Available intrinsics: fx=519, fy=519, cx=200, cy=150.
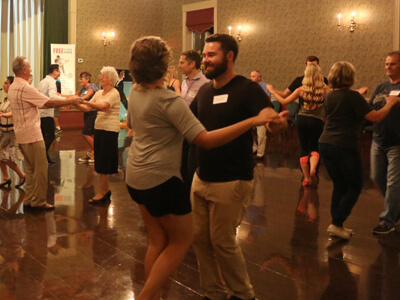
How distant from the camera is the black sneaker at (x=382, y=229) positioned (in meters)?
4.31

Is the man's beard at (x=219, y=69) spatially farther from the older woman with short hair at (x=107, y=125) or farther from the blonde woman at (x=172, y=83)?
the blonde woman at (x=172, y=83)

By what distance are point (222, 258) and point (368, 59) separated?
28.2ft

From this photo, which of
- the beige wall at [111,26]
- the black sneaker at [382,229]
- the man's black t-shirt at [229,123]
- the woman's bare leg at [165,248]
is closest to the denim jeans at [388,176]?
the black sneaker at [382,229]

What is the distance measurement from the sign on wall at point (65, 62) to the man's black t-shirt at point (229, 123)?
11.7 meters

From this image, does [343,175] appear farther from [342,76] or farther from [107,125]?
[107,125]

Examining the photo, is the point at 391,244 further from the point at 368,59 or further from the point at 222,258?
the point at 368,59

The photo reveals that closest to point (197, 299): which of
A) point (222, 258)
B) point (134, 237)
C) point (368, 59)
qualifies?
point (222, 258)

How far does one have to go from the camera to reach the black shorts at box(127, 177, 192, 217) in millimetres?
2322

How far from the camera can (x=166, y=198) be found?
233 cm

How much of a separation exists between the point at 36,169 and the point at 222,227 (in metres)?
2.93

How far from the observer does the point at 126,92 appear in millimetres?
14680

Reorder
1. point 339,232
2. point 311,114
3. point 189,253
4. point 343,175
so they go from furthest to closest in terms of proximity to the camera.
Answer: point 311,114
point 339,232
point 343,175
point 189,253

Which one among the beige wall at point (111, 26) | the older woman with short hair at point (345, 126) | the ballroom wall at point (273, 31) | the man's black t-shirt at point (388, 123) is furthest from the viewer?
the beige wall at point (111, 26)

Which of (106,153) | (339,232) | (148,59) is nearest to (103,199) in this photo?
(106,153)
